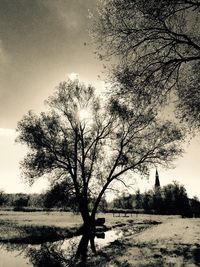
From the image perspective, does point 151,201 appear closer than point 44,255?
No

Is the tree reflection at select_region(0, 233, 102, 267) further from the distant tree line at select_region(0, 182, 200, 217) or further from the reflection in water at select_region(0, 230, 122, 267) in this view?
the distant tree line at select_region(0, 182, 200, 217)

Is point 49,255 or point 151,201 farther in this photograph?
point 151,201

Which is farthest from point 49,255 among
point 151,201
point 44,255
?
point 151,201

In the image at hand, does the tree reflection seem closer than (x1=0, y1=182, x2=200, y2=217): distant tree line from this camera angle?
Yes

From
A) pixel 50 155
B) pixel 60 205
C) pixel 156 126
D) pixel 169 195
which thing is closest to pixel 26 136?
pixel 50 155

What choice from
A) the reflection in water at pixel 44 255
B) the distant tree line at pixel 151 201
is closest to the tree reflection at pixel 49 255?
the reflection in water at pixel 44 255

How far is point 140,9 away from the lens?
12.7 m

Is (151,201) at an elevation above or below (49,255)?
above

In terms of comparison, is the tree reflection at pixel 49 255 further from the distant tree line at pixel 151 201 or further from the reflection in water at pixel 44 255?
the distant tree line at pixel 151 201

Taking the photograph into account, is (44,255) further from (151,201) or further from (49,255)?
(151,201)

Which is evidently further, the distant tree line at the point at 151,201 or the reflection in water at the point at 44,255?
the distant tree line at the point at 151,201

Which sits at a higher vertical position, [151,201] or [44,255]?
[151,201]

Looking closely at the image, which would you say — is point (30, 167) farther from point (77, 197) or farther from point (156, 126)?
point (156, 126)

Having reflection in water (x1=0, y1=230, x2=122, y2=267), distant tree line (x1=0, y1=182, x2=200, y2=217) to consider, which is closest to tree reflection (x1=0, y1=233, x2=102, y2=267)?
reflection in water (x1=0, y1=230, x2=122, y2=267)
